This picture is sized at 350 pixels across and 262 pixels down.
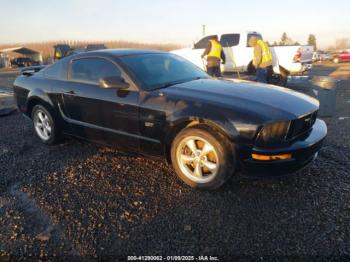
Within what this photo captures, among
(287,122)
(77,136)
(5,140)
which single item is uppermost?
(287,122)

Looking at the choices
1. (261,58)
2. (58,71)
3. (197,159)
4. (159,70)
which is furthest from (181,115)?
(261,58)

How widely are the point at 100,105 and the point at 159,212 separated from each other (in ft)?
5.49

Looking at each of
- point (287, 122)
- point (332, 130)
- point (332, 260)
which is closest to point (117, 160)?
point (287, 122)

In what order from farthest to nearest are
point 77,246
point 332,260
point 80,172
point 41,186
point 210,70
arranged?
point 210,70
point 80,172
point 41,186
point 77,246
point 332,260

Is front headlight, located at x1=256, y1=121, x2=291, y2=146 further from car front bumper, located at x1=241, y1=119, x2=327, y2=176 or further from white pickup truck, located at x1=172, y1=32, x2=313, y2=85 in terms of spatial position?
white pickup truck, located at x1=172, y1=32, x2=313, y2=85

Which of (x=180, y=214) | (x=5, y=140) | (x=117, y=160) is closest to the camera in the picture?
(x=180, y=214)

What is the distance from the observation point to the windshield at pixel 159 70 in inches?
146

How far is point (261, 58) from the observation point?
8.28 metres

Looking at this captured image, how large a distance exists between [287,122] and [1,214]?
9.64 ft

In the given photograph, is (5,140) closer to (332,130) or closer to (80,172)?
(80,172)

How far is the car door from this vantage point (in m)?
3.62

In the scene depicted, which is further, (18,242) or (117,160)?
(117,160)

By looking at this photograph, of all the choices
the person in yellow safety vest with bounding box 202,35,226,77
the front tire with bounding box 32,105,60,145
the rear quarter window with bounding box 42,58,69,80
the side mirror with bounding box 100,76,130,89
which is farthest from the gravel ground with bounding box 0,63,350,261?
the person in yellow safety vest with bounding box 202,35,226,77

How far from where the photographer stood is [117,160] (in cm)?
412
